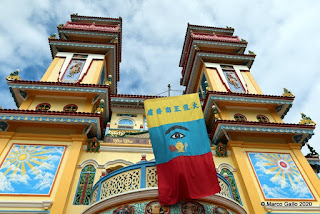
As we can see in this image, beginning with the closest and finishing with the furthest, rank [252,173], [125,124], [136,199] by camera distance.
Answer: [136,199] → [252,173] → [125,124]

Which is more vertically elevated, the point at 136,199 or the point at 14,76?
the point at 14,76

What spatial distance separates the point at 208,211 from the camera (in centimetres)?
756

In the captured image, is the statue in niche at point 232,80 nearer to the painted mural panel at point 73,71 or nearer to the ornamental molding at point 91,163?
the painted mural panel at point 73,71

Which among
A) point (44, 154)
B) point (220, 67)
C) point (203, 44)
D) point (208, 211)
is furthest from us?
point (203, 44)

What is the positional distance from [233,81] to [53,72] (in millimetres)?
11408

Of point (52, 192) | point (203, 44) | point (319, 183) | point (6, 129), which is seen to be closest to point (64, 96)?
point (6, 129)

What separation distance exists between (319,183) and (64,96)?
1308 cm

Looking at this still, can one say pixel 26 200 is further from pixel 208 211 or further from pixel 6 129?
pixel 208 211

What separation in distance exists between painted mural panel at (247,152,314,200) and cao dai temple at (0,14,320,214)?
5 centimetres

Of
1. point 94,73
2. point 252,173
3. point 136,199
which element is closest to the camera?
point 136,199

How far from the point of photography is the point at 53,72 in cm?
1548

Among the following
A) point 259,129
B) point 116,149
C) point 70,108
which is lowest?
point 116,149

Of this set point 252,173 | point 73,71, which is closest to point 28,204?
point 73,71

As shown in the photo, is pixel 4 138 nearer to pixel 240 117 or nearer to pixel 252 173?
pixel 252 173
